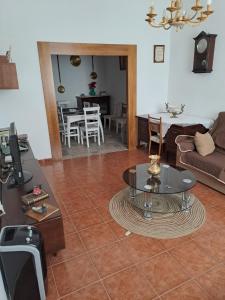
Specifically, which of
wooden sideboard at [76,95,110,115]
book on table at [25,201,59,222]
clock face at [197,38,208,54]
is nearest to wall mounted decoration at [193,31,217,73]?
clock face at [197,38,208,54]

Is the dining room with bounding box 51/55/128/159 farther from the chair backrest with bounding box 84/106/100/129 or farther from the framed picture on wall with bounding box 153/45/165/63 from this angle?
the framed picture on wall with bounding box 153/45/165/63

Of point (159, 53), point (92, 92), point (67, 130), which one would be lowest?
point (67, 130)

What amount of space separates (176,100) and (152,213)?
2926 millimetres

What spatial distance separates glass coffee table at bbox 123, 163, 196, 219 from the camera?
89.3 inches

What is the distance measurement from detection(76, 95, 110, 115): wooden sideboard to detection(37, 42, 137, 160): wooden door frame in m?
2.71

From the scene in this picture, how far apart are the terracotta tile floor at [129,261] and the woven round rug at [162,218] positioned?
0.07 metres

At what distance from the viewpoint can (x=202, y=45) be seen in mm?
3701

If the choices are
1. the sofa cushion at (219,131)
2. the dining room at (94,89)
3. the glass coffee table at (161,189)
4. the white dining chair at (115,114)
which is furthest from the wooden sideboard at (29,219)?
the white dining chair at (115,114)

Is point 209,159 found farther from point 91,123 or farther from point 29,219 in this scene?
point 91,123

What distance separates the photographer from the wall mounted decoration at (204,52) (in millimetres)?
3543

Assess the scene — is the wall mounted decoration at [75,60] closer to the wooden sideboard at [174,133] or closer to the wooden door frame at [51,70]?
the wooden door frame at [51,70]

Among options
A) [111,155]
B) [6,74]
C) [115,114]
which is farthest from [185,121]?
[115,114]

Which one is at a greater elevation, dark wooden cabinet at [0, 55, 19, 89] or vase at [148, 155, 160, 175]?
dark wooden cabinet at [0, 55, 19, 89]

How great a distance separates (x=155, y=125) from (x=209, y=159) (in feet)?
4.06
